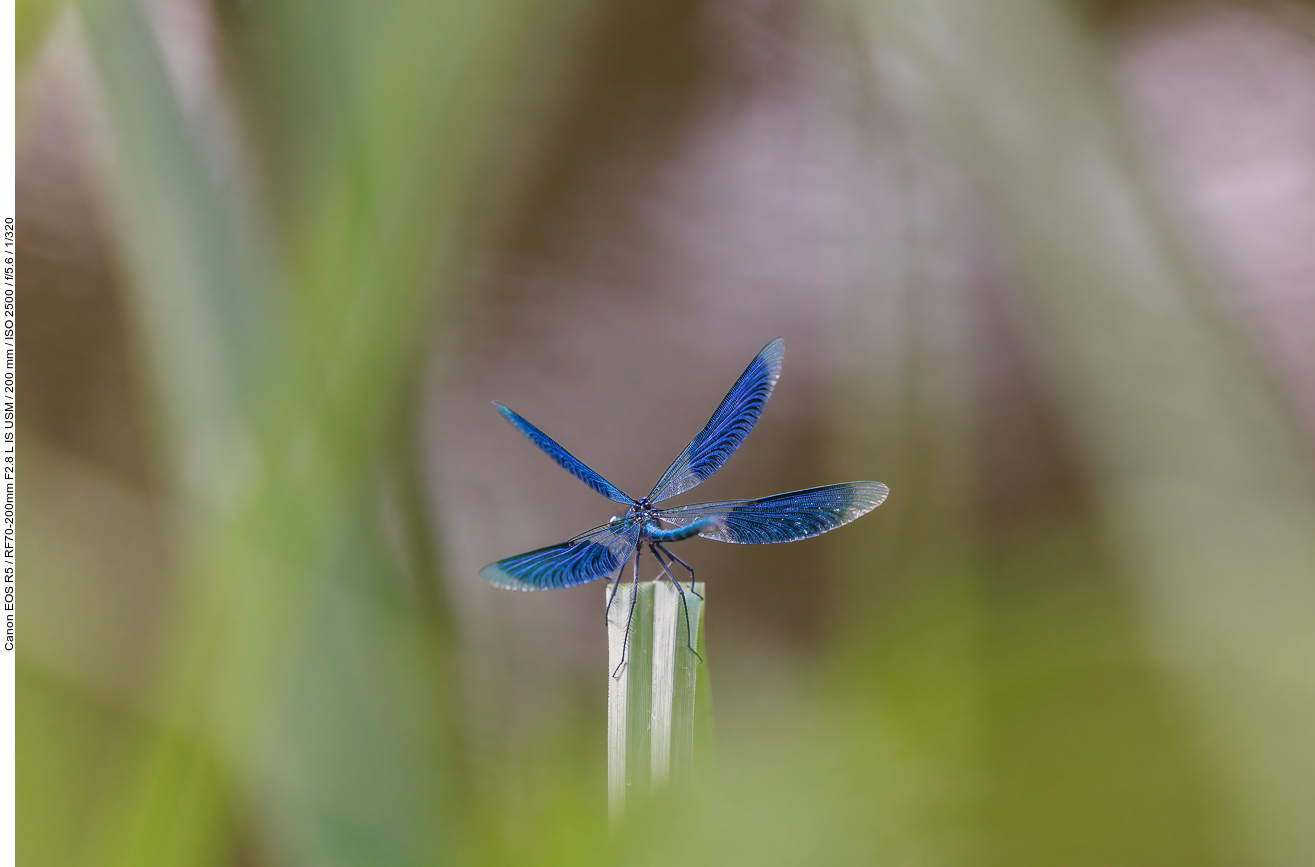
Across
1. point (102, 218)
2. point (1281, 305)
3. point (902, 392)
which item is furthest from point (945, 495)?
point (102, 218)

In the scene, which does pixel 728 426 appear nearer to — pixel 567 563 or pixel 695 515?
pixel 695 515

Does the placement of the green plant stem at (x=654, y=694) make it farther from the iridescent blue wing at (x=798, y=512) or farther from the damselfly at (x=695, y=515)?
the iridescent blue wing at (x=798, y=512)

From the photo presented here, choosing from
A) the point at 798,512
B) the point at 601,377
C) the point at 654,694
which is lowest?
the point at 654,694

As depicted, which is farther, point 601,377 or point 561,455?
point 601,377

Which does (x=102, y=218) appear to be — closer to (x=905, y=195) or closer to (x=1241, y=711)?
(x=905, y=195)

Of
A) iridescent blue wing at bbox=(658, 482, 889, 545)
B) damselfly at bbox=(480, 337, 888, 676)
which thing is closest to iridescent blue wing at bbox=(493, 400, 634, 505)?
damselfly at bbox=(480, 337, 888, 676)

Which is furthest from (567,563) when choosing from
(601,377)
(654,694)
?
(601,377)
